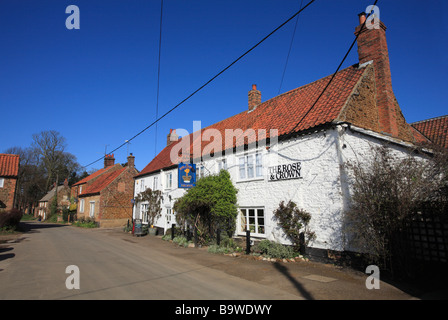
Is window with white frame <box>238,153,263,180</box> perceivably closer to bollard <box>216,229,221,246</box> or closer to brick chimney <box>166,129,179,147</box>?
bollard <box>216,229,221,246</box>

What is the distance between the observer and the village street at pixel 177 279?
20.8ft

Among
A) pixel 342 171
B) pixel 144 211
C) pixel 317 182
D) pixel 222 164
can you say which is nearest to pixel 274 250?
pixel 317 182

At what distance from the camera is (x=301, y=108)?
45.2 feet

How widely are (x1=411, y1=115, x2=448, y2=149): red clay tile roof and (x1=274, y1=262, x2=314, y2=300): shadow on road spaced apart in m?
12.8

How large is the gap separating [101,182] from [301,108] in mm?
29984

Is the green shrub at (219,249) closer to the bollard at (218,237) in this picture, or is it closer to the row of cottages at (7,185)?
the bollard at (218,237)

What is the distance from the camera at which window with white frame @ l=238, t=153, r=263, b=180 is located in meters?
13.6

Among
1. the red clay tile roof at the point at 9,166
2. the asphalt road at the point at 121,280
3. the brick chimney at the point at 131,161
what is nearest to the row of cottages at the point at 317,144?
the asphalt road at the point at 121,280

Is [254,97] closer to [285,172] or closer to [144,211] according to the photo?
[285,172]

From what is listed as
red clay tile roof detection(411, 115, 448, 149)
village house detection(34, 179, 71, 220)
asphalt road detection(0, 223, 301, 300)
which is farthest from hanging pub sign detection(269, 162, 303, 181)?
village house detection(34, 179, 71, 220)

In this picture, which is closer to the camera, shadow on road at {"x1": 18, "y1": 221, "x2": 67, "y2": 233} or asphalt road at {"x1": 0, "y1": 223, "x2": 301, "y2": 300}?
asphalt road at {"x1": 0, "y1": 223, "x2": 301, "y2": 300}

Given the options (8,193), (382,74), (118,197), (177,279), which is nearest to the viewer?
(177,279)

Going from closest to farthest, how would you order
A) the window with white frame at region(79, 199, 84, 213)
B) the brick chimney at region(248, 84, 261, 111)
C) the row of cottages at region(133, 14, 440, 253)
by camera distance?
1. the row of cottages at region(133, 14, 440, 253)
2. the brick chimney at region(248, 84, 261, 111)
3. the window with white frame at region(79, 199, 84, 213)

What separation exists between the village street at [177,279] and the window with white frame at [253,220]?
2286 millimetres
